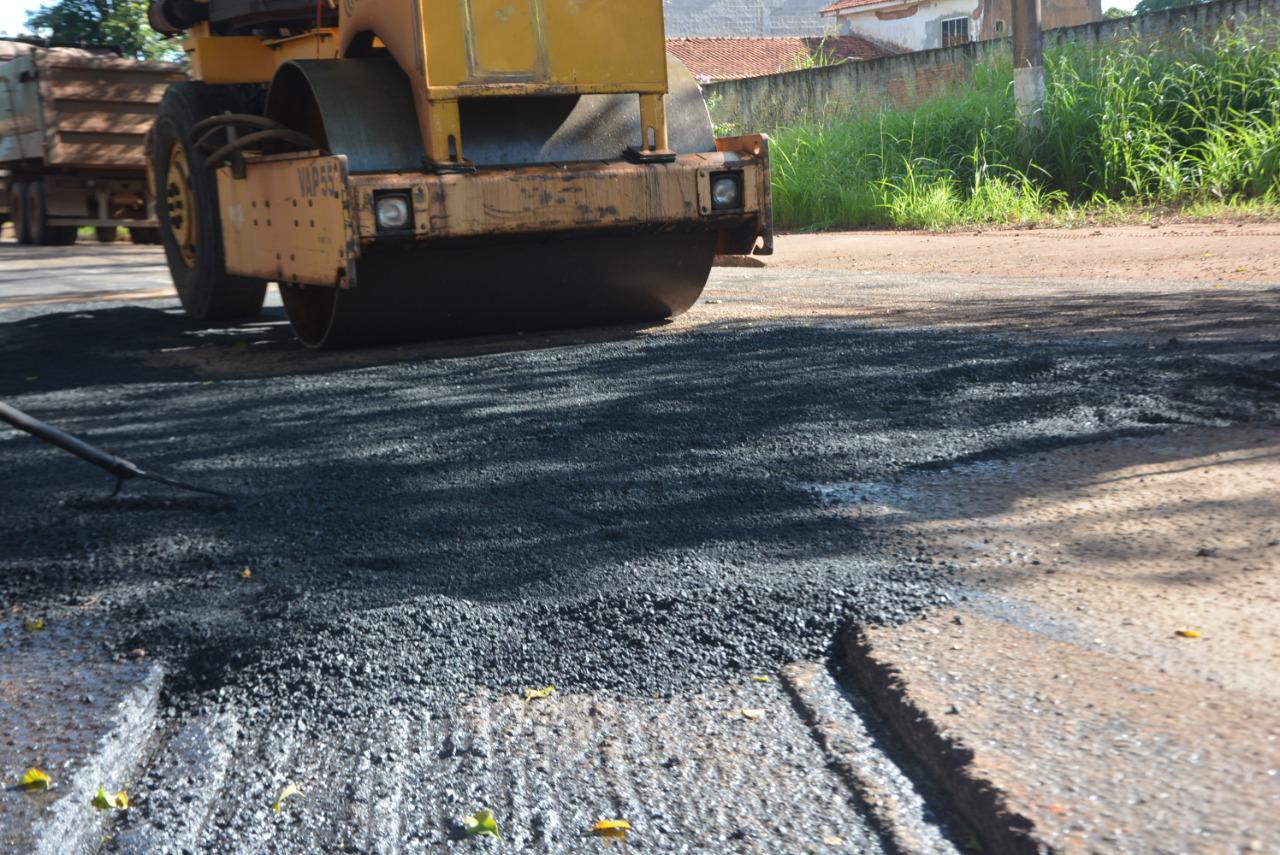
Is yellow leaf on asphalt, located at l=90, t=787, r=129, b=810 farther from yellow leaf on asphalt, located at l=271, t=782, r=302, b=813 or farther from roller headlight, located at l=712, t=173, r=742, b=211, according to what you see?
roller headlight, located at l=712, t=173, r=742, b=211

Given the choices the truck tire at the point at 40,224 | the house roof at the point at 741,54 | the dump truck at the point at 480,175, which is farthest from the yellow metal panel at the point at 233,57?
the house roof at the point at 741,54

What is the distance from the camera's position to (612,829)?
2012 millimetres

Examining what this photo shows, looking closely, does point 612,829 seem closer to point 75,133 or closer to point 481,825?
point 481,825

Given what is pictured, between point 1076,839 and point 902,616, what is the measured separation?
0.87 m

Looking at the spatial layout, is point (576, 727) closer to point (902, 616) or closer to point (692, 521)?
point (902, 616)

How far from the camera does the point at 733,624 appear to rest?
2.69 m

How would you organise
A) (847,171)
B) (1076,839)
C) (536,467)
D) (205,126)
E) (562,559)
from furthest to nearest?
(847,171)
(205,126)
(536,467)
(562,559)
(1076,839)

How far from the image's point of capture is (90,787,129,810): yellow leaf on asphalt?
7.01 feet

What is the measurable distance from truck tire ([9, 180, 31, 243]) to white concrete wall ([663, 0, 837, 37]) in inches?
1390

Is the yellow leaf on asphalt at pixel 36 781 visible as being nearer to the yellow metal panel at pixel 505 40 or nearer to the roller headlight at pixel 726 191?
the yellow metal panel at pixel 505 40

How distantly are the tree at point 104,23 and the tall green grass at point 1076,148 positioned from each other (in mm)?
11843

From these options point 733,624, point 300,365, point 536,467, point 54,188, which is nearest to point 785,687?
point 733,624

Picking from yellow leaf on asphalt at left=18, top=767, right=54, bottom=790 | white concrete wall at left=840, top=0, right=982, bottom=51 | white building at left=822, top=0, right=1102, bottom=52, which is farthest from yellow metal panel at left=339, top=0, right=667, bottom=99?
white concrete wall at left=840, top=0, right=982, bottom=51

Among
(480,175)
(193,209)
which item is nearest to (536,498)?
(480,175)
